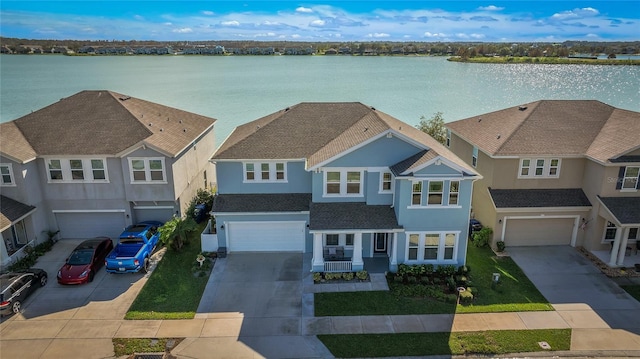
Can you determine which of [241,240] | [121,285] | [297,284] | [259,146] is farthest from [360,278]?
[121,285]

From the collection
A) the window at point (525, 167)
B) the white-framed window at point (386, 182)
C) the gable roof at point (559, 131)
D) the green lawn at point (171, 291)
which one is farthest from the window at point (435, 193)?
the green lawn at point (171, 291)

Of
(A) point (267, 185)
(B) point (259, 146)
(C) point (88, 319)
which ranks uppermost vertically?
(B) point (259, 146)

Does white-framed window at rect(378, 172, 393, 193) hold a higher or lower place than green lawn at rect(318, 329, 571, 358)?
higher

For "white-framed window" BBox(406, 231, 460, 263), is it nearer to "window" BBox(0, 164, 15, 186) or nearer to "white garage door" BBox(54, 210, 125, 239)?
"white garage door" BBox(54, 210, 125, 239)

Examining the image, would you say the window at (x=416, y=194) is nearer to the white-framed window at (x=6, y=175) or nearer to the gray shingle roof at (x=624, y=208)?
the gray shingle roof at (x=624, y=208)

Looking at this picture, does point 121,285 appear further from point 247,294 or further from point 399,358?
point 399,358

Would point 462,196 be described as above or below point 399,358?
above

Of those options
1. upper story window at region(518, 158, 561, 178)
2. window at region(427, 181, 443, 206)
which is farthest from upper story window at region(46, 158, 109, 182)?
upper story window at region(518, 158, 561, 178)
